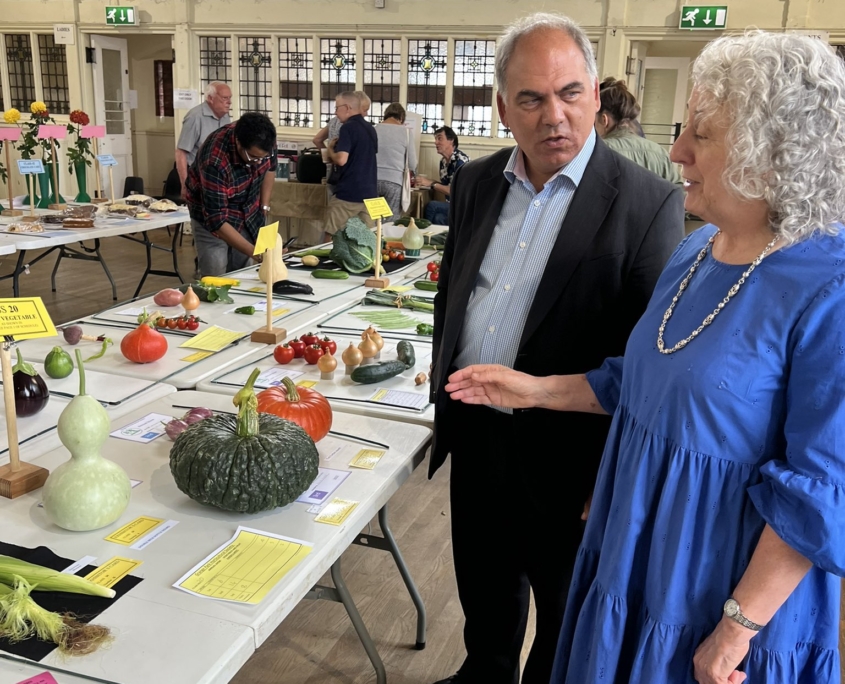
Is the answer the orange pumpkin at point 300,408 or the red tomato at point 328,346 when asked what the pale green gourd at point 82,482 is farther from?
the red tomato at point 328,346

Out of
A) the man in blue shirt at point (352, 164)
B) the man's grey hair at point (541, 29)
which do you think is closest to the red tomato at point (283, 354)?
the man's grey hair at point (541, 29)

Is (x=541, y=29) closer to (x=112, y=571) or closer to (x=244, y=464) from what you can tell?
(x=244, y=464)

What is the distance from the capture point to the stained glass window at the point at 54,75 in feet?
34.0

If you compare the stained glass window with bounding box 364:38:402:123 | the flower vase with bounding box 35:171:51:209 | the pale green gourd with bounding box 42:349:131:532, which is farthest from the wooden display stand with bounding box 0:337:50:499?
the stained glass window with bounding box 364:38:402:123

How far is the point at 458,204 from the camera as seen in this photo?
6.29 ft

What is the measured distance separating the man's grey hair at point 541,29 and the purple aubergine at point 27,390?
136 cm

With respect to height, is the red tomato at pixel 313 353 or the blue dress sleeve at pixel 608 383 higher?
the blue dress sleeve at pixel 608 383

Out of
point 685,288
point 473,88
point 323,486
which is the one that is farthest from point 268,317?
point 473,88

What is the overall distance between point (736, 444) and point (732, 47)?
0.57 m

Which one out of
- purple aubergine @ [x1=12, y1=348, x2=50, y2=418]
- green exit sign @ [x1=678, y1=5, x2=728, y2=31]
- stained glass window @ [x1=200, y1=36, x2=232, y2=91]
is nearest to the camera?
purple aubergine @ [x1=12, y1=348, x2=50, y2=418]

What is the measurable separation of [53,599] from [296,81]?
927cm

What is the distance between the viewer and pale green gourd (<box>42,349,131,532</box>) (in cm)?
131

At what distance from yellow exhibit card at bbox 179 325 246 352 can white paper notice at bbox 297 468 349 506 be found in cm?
100

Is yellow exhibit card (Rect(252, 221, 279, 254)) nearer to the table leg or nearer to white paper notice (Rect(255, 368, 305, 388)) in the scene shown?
white paper notice (Rect(255, 368, 305, 388))
